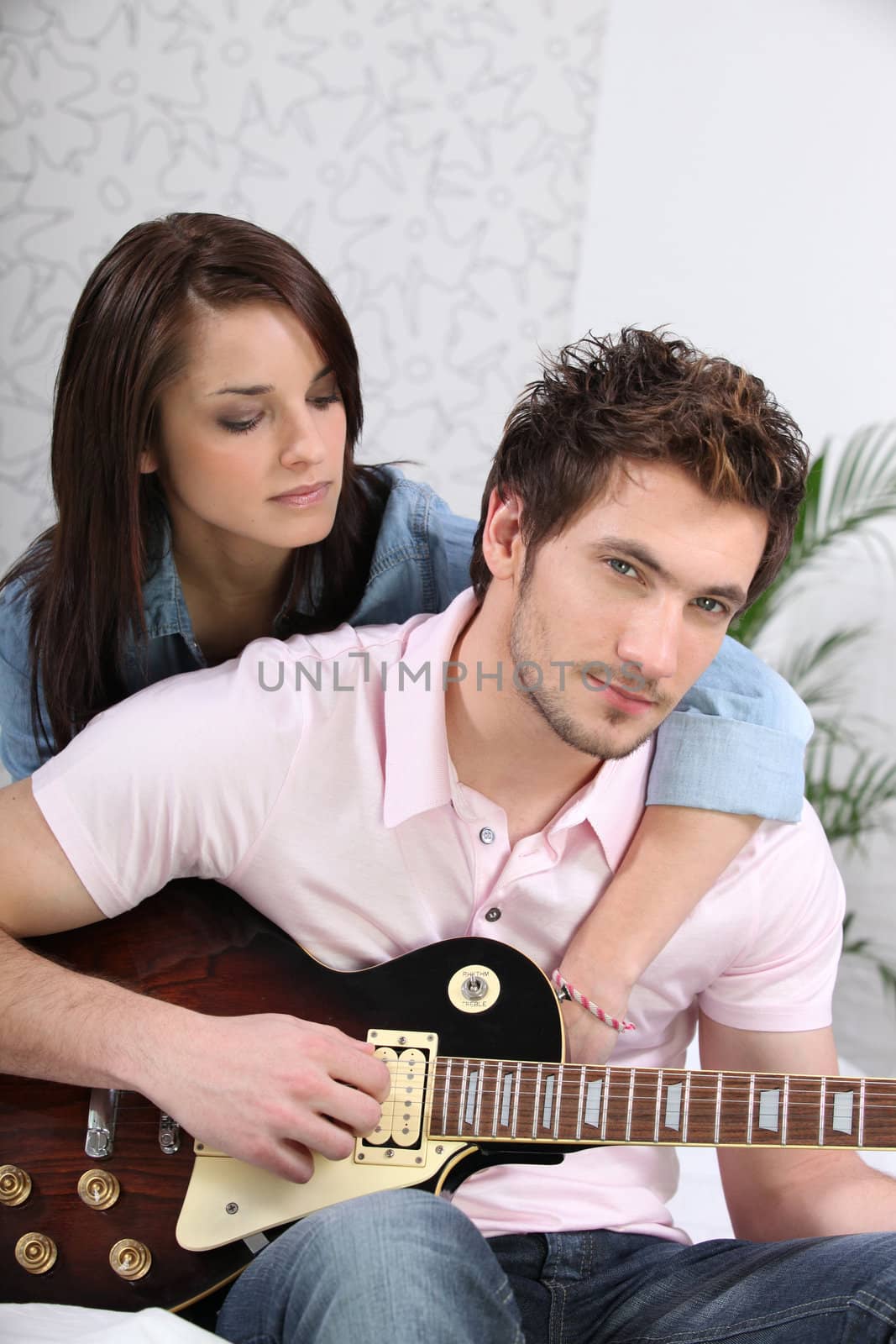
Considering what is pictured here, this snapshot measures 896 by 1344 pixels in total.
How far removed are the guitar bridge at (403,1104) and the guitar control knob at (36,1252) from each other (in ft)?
1.07

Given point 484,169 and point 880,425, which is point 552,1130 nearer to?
point 880,425

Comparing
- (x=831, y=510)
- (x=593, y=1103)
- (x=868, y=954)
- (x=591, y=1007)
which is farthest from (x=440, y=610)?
(x=868, y=954)

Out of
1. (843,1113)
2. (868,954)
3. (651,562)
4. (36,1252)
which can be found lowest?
(868,954)

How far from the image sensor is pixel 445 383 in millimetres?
3154

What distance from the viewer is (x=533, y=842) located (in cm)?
139

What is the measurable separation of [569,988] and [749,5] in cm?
254

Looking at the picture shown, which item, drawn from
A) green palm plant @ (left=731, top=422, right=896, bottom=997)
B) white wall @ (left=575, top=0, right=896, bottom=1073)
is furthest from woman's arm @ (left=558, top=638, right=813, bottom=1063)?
white wall @ (left=575, top=0, right=896, bottom=1073)

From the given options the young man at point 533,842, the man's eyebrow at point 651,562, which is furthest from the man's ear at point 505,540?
the man's eyebrow at point 651,562

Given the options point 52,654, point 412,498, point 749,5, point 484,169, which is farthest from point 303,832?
point 749,5

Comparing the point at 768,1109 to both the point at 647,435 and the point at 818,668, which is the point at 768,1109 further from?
the point at 818,668

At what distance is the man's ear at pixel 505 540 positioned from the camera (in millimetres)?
1433

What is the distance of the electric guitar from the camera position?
3.89ft

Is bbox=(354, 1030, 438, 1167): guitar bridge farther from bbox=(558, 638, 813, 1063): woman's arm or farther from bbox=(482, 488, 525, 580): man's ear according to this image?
bbox=(482, 488, 525, 580): man's ear

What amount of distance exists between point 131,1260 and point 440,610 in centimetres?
90
